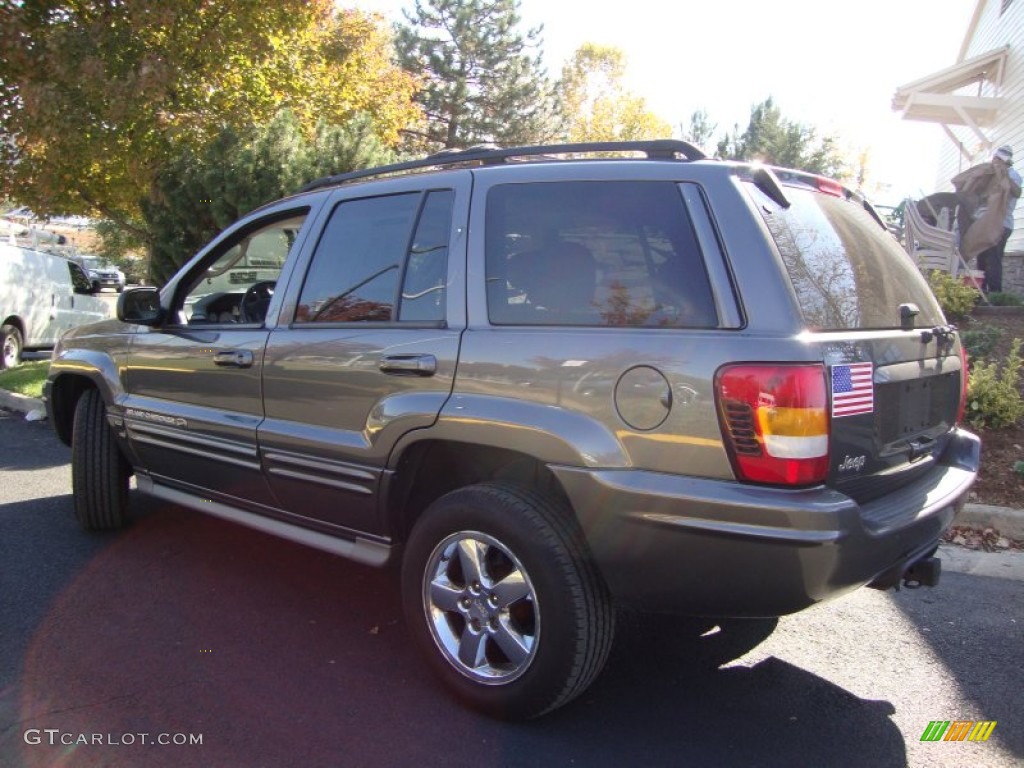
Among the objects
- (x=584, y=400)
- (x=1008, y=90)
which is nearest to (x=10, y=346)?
A: (x=584, y=400)

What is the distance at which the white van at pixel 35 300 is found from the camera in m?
11.7

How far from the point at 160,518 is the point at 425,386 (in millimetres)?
2977

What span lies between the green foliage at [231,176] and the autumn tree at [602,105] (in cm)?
2729

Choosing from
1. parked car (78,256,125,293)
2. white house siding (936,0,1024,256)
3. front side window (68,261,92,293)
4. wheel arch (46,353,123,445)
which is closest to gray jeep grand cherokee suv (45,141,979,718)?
wheel arch (46,353,123,445)

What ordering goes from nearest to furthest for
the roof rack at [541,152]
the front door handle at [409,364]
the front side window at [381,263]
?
the roof rack at [541,152], the front door handle at [409,364], the front side window at [381,263]

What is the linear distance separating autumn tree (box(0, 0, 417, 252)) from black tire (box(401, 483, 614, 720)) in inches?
307

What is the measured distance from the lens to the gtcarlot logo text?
262cm

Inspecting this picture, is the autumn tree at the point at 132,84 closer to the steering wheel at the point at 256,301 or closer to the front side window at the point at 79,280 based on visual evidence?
the front side window at the point at 79,280

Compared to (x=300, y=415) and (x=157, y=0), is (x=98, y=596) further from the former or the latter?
(x=157, y=0)

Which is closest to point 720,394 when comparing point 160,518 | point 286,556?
point 286,556

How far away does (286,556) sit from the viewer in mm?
4367

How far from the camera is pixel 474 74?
34.1 meters

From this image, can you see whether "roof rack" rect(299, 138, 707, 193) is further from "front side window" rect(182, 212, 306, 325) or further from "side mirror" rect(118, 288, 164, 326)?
"side mirror" rect(118, 288, 164, 326)

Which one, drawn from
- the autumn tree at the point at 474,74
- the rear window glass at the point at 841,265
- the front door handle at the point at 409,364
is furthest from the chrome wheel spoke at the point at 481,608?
the autumn tree at the point at 474,74
